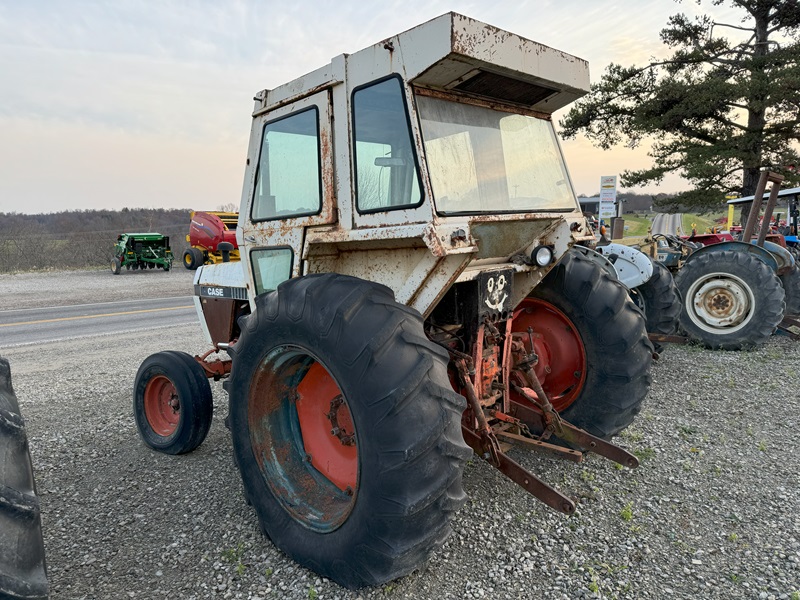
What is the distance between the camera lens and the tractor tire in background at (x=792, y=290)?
314 inches

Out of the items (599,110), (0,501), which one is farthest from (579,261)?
(599,110)

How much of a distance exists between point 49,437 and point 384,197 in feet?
11.7

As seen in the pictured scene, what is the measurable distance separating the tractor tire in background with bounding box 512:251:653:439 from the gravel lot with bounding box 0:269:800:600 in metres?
Result: 0.42

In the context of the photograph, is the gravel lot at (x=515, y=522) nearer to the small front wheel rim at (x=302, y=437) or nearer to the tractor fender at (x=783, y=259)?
the small front wheel rim at (x=302, y=437)

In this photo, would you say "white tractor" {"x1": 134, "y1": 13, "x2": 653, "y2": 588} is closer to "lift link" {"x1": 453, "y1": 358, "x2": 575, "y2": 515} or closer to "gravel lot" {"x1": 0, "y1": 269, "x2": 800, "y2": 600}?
"lift link" {"x1": 453, "y1": 358, "x2": 575, "y2": 515}

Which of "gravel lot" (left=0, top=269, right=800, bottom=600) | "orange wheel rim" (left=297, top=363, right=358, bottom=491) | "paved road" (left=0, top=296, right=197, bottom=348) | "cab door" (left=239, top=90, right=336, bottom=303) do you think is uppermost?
"cab door" (left=239, top=90, right=336, bottom=303)

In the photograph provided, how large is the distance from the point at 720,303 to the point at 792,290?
219 cm

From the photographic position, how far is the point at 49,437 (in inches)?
165

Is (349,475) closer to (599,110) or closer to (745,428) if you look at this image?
(745,428)

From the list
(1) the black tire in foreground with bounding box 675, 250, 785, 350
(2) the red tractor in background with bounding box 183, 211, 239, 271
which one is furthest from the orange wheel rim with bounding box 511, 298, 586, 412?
(2) the red tractor in background with bounding box 183, 211, 239, 271

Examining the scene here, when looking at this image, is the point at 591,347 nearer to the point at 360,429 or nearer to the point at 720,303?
the point at 360,429

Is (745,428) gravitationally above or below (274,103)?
below

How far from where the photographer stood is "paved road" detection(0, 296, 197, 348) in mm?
8945

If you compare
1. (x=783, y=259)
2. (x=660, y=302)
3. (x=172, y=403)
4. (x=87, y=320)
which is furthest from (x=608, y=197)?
(x=87, y=320)
